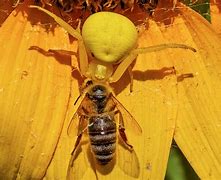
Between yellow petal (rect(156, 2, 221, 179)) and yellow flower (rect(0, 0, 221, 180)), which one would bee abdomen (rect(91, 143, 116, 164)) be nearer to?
yellow flower (rect(0, 0, 221, 180))

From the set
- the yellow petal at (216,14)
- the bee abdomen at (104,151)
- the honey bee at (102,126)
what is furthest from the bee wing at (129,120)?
the yellow petal at (216,14)

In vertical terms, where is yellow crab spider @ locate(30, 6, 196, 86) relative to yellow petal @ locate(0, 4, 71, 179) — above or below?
above

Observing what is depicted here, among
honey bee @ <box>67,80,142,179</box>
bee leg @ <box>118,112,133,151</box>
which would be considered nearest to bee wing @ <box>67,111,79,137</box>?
honey bee @ <box>67,80,142,179</box>

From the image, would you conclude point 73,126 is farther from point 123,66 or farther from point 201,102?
point 201,102

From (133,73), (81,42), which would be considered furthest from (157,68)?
(81,42)

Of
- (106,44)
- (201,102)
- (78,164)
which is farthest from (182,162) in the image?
(106,44)

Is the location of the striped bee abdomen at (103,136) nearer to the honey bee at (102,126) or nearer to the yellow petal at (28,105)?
the honey bee at (102,126)
